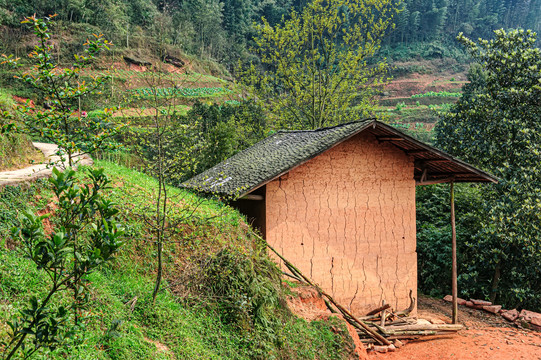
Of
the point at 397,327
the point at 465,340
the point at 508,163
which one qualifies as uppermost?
the point at 508,163

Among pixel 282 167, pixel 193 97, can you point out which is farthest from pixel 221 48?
pixel 282 167

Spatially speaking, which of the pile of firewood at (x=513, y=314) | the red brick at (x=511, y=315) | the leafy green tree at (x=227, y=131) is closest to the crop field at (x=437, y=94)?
the leafy green tree at (x=227, y=131)

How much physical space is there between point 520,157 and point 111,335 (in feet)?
40.5

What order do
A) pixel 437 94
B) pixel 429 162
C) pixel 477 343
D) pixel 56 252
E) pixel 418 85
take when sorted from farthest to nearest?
pixel 418 85
pixel 437 94
pixel 429 162
pixel 477 343
pixel 56 252

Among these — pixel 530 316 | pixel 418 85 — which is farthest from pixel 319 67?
pixel 418 85

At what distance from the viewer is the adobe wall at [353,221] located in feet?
29.6

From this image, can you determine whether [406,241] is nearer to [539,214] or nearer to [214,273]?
[539,214]

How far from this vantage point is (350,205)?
31.4ft

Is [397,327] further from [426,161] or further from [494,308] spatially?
[494,308]

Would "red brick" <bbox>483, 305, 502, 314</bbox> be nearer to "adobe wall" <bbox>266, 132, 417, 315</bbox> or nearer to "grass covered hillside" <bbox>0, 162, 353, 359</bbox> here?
"adobe wall" <bbox>266, 132, 417, 315</bbox>

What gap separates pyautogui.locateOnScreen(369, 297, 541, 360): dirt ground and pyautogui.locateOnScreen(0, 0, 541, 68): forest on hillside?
25.5 metres

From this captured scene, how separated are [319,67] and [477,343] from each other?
49.4 feet

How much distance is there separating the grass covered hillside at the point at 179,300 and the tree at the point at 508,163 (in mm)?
7394

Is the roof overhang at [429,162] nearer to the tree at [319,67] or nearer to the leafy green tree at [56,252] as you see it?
the leafy green tree at [56,252]
